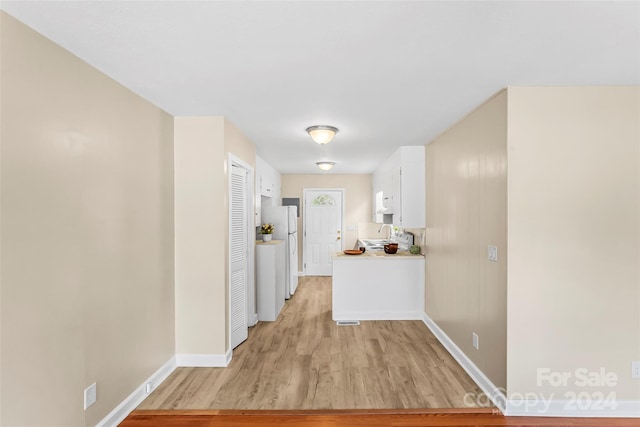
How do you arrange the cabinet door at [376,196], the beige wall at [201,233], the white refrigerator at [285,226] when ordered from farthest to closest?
the cabinet door at [376,196], the white refrigerator at [285,226], the beige wall at [201,233]

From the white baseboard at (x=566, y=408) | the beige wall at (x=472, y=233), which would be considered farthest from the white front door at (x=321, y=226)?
the white baseboard at (x=566, y=408)

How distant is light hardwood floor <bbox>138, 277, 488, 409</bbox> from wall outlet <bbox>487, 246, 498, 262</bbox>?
1.15m

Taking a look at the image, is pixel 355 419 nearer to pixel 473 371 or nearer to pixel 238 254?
pixel 473 371

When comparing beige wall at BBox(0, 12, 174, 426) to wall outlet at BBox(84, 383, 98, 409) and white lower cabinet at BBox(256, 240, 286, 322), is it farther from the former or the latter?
white lower cabinet at BBox(256, 240, 286, 322)

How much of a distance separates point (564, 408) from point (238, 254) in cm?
319

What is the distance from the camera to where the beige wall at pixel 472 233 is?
8.21 ft

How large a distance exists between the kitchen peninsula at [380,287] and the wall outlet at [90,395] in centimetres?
298

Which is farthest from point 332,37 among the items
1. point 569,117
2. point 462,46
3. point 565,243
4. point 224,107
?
point 565,243

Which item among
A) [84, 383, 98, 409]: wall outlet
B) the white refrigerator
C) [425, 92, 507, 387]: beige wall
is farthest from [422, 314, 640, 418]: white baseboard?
the white refrigerator

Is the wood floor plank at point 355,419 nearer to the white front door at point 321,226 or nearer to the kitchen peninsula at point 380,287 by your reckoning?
the kitchen peninsula at point 380,287

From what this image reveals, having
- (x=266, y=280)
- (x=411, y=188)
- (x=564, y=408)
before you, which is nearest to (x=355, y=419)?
(x=564, y=408)

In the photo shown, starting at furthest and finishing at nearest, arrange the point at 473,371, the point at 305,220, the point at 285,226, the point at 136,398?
the point at 305,220 → the point at 285,226 → the point at 473,371 → the point at 136,398

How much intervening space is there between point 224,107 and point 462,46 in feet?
6.42

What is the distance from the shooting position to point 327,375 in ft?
9.93
